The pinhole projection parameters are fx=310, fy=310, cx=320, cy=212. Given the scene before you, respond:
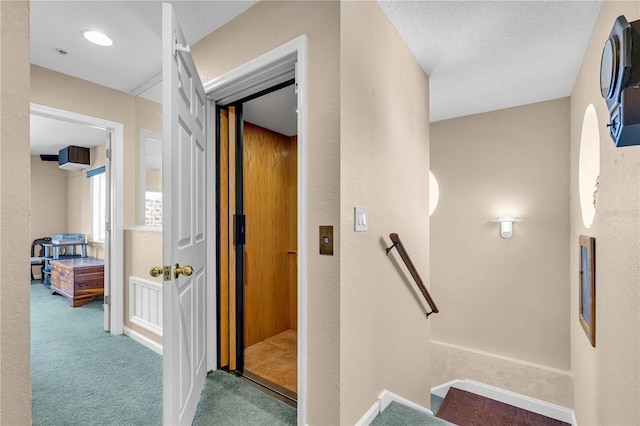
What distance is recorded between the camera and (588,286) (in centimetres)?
201

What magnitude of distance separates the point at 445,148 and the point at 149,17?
3.07m

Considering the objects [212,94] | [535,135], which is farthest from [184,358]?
[535,135]

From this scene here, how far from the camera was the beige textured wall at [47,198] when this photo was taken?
6.02 meters

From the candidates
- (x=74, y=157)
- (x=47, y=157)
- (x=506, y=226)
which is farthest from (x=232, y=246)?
(x=47, y=157)

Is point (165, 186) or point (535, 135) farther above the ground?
point (535, 135)

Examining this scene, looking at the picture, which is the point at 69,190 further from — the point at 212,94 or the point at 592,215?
the point at 592,215

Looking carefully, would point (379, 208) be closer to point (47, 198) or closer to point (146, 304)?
point (146, 304)

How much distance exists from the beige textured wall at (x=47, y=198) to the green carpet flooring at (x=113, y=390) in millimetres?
4336

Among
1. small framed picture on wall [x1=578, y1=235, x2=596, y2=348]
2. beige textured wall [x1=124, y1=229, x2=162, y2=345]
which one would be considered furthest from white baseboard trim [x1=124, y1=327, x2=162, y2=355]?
small framed picture on wall [x1=578, y1=235, x2=596, y2=348]

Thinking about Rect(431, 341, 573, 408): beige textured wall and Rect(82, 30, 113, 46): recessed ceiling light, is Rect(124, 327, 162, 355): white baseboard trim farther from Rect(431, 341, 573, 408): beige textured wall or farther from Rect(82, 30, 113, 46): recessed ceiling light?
Rect(431, 341, 573, 408): beige textured wall

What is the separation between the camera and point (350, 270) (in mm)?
1458

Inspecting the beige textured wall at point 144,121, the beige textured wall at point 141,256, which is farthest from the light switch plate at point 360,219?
the beige textured wall at point 144,121

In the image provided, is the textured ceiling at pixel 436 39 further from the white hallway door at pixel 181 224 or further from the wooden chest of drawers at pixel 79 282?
the wooden chest of drawers at pixel 79 282

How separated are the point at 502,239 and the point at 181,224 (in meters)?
3.14
